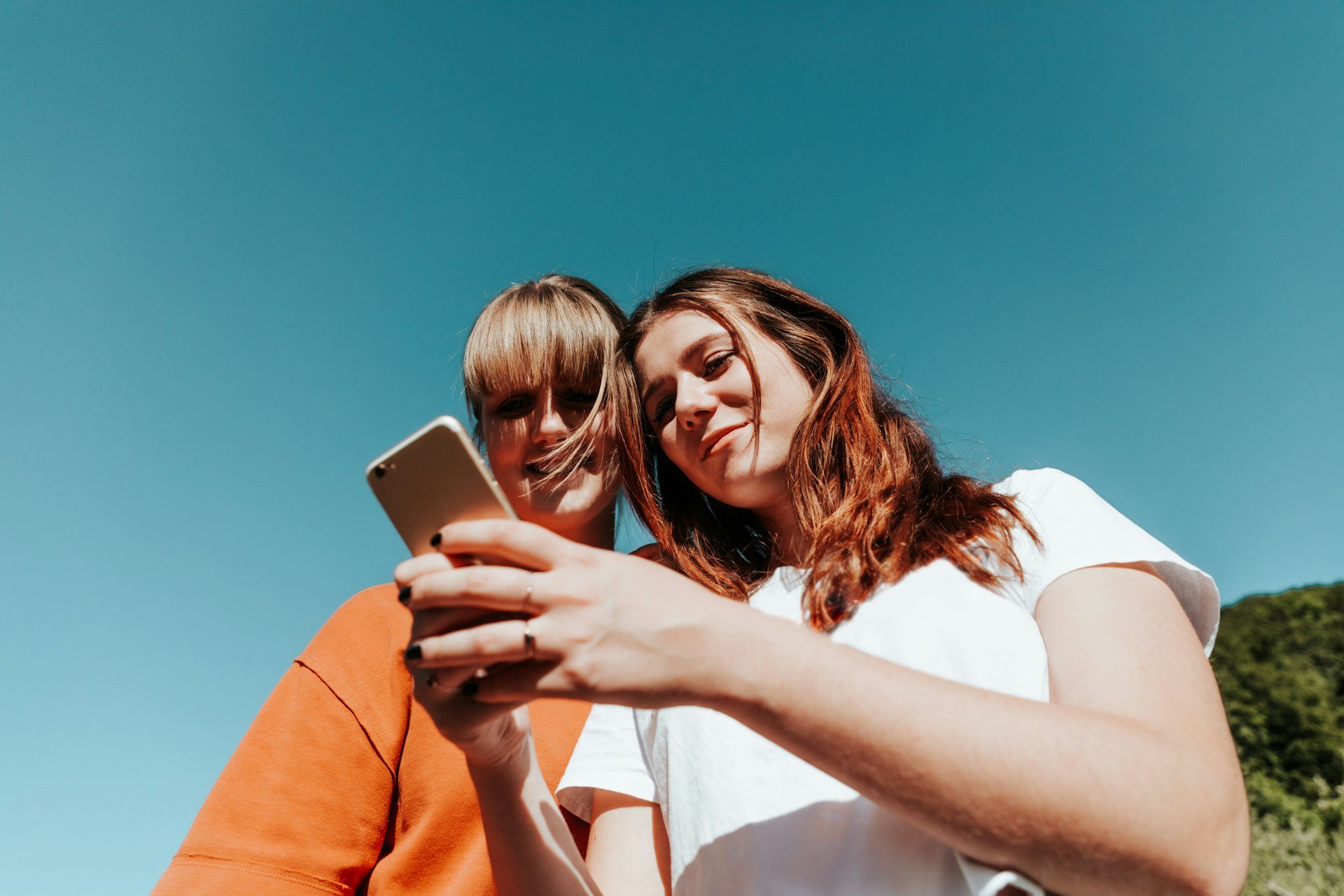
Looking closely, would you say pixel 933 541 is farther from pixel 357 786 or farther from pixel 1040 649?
pixel 357 786

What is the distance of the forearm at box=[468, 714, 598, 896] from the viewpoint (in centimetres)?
190

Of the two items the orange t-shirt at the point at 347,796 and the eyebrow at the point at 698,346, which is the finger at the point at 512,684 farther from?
the eyebrow at the point at 698,346

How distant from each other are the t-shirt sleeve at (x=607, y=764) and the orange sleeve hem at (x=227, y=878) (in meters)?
0.96

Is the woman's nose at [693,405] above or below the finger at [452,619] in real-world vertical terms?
above

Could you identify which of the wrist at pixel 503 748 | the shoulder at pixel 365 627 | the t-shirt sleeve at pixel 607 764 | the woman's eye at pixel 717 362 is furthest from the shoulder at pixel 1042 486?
the shoulder at pixel 365 627

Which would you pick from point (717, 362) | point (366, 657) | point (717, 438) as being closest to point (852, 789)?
point (717, 438)

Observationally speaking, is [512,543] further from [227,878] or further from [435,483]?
[227,878]

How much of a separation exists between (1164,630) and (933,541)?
607 millimetres

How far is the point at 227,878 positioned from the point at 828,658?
94.0 inches

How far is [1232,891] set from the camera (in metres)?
1.43

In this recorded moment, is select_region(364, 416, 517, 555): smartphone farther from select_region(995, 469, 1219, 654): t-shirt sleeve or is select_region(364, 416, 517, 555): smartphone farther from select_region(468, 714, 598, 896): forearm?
select_region(995, 469, 1219, 654): t-shirt sleeve

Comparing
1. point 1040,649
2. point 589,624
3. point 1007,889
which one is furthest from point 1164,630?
point 589,624

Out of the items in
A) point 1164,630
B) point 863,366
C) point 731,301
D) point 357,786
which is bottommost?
point 357,786

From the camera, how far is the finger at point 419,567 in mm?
1390
